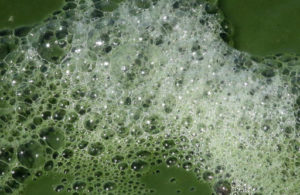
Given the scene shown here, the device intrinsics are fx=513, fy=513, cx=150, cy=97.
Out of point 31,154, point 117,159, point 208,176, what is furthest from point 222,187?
point 31,154

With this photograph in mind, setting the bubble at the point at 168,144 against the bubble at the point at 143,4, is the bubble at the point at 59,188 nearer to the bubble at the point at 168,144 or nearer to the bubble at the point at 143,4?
the bubble at the point at 168,144

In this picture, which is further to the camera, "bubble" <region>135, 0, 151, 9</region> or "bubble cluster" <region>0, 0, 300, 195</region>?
"bubble" <region>135, 0, 151, 9</region>

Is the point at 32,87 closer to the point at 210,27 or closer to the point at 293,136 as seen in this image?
the point at 210,27

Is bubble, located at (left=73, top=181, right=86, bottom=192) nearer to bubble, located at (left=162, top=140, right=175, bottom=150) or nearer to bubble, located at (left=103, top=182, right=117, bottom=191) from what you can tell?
bubble, located at (left=103, top=182, right=117, bottom=191)

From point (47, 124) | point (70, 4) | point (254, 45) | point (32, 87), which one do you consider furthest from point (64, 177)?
point (254, 45)

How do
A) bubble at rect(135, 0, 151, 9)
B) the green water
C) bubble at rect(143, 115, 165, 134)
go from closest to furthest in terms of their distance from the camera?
the green water < bubble at rect(143, 115, 165, 134) < bubble at rect(135, 0, 151, 9)

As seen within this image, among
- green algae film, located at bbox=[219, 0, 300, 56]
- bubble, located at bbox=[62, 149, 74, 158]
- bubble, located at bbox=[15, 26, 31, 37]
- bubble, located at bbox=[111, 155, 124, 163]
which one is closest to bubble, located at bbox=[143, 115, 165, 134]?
bubble, located at bbox=[111, 155, 124, 163]
